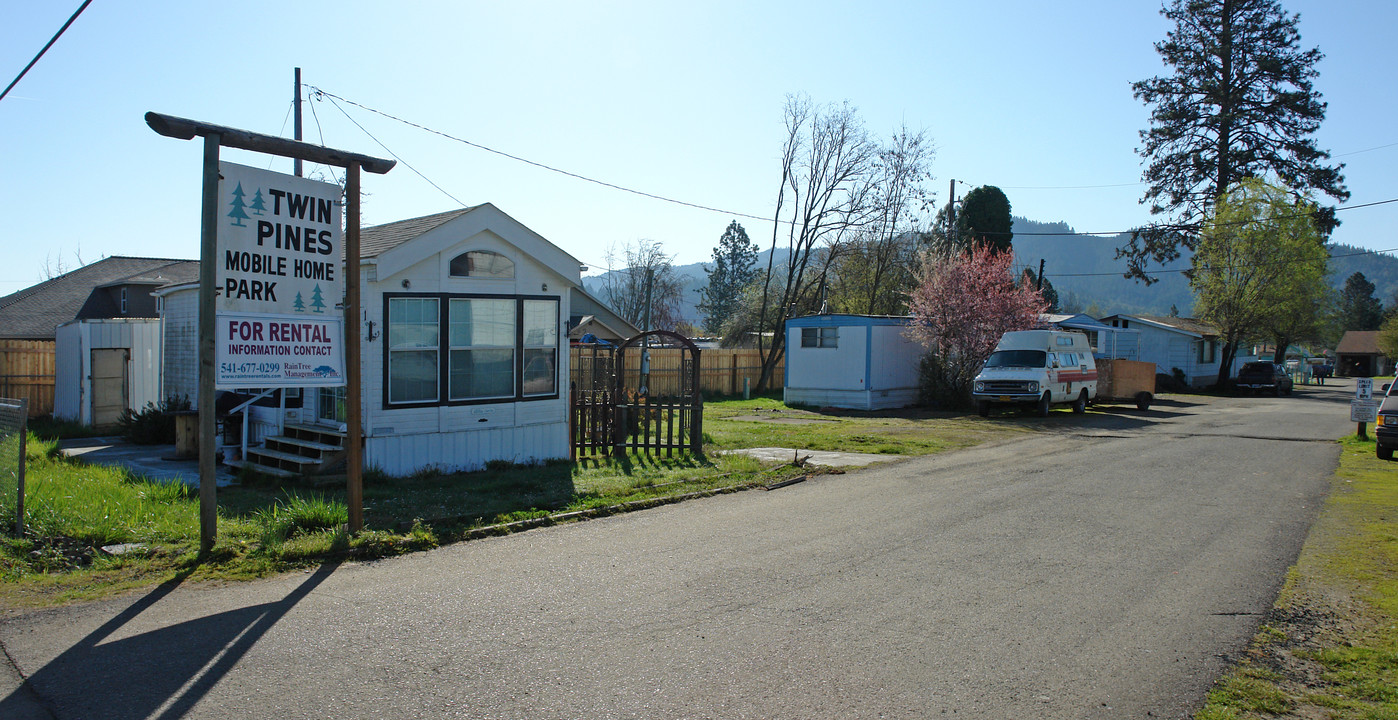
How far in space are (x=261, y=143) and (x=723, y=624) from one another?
18.1 ft

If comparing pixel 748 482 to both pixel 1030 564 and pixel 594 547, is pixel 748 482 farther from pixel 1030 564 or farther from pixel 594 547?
pixel 1030 564

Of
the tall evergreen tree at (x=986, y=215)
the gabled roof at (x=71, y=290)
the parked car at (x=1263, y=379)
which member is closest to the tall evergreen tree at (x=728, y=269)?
the tall evergreen tree at (x=986, y=215)

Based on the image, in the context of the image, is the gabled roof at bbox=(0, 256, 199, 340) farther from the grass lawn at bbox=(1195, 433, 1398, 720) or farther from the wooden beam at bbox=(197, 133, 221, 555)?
the grass lawn at bbox=(1195, 433, 1398, 720)

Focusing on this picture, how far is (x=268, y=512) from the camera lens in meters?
8.44

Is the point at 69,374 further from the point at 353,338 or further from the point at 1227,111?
the point at 1227,111

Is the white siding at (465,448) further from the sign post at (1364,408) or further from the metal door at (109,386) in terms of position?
the sign post at (1364,408)

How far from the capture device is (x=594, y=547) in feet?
24.5

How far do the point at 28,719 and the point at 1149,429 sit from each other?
70.0 feet

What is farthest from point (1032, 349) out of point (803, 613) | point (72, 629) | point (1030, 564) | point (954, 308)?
point (72, 629)

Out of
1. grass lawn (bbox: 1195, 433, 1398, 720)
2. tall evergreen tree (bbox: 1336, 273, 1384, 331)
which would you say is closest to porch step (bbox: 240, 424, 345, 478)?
grass lawn (bbox: 1195, 433, 1398, 720)

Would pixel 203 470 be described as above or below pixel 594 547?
above

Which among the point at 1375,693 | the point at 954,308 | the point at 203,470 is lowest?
the point at 1375,693

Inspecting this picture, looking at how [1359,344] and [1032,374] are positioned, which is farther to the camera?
[1359,344]

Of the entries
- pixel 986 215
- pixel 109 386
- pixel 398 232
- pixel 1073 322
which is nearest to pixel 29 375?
pixel 109 386
